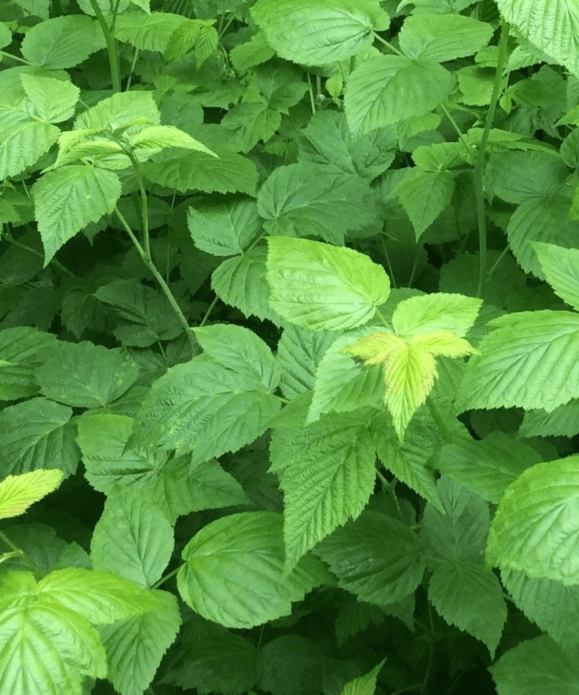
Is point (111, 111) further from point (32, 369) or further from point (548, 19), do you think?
point (548, 19)

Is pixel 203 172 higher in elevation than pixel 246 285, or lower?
higher

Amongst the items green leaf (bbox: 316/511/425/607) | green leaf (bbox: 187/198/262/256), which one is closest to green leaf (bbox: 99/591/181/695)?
green leaf (bbox: 316/511/425/607)

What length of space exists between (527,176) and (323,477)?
847 millimetres

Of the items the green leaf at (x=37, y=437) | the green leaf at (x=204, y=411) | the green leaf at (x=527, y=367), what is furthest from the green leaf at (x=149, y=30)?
the green leaf at (x=527, y=367)

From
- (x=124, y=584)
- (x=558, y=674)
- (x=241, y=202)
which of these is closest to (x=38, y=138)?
(x=241, y=202)

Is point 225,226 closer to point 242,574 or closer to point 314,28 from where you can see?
point 314,28

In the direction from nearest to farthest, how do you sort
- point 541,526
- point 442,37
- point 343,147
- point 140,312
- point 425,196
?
point 541,526
point 442,37
point 425,196
point 140,312
point 343,147

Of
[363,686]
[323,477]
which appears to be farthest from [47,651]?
[363,686]

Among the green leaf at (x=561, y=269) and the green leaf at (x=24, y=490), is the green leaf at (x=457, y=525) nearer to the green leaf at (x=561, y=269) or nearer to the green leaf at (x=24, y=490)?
the green leaf at (x=561, y=269)

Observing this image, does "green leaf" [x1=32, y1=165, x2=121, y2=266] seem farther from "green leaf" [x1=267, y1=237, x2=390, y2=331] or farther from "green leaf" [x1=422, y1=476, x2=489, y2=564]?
"green leaf" [x1=422, y1=476, x2=489, y2=564]

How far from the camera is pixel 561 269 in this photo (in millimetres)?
887

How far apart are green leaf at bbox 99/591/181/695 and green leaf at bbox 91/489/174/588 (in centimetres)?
5

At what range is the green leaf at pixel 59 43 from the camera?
5.90 feet

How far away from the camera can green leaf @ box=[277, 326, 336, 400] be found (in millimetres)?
1040
